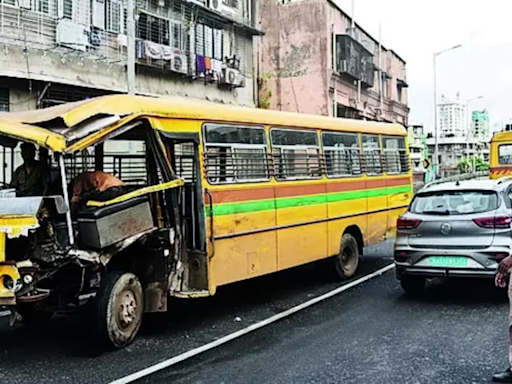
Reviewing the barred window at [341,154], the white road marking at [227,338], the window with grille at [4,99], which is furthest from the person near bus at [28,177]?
the window with grille at [4,99]

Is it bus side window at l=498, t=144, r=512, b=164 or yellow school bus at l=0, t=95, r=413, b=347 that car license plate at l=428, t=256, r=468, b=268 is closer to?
yellow school bus at l=0, t=95, r=413, b=347

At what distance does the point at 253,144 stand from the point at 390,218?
473cm

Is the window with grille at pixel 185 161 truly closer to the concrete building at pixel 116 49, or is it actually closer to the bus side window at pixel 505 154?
the concrete building at pixel 116 49

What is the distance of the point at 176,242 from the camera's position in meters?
7.34

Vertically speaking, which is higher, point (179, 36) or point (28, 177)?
point (179, 36)

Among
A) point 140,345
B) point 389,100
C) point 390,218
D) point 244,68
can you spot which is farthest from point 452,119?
point 140,345

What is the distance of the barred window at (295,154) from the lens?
8906 millimetres

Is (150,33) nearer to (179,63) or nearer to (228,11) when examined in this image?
(179,63)

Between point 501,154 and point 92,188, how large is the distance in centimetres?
1826

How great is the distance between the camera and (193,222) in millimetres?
7480

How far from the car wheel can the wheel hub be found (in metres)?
4.06

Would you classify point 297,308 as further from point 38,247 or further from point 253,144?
point 38,247

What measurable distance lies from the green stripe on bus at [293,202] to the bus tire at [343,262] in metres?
0.73

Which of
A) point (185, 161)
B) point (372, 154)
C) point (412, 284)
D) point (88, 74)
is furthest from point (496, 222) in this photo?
point (88, 74)
